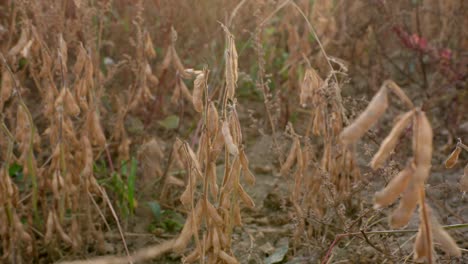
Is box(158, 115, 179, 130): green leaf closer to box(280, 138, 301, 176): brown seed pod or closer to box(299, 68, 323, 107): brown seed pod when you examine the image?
box(280, 138, 301, 176): brown seed pod

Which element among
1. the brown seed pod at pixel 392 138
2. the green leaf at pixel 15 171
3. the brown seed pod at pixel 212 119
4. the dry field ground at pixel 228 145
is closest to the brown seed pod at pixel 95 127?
the dry field ground at pixel 228 145

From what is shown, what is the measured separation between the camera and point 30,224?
1812 millimetres

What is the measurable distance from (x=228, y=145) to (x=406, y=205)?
1.31 ft

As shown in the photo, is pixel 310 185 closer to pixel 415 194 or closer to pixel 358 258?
pixel 358 258

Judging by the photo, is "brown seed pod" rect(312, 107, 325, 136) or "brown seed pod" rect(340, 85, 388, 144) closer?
"brown seed pod" rect(340, 85, 388, 144)

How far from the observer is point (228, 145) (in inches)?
48.3

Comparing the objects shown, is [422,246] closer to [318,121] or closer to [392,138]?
[392,138]

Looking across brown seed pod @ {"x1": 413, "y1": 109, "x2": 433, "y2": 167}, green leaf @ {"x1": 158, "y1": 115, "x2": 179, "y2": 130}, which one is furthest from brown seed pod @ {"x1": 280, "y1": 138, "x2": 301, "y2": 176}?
brown seed pod @ {"x1": 413, "y1": 109, "x2": 433, "y2": 167}

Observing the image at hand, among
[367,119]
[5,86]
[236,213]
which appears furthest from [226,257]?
[5,86]

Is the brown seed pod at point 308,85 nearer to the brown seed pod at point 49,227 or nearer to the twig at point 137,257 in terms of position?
the twig at point 137,257

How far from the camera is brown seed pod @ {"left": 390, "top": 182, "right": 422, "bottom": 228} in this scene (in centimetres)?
91

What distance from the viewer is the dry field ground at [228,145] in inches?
52.4

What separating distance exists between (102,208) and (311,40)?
1278mm

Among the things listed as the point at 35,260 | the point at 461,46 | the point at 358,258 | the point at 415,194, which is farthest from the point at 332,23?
the point at 415,194
